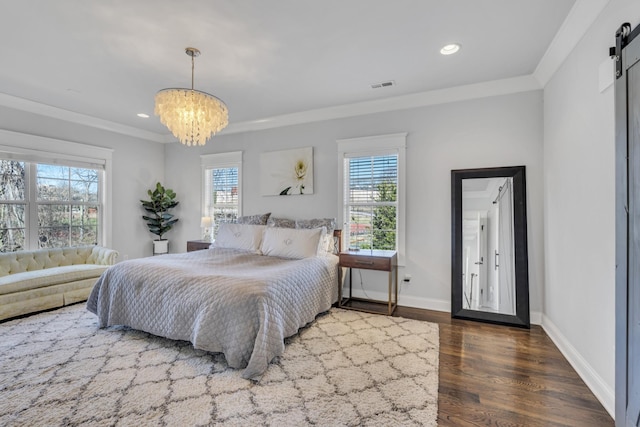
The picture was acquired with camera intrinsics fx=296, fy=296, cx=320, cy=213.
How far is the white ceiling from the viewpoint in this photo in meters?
2.09

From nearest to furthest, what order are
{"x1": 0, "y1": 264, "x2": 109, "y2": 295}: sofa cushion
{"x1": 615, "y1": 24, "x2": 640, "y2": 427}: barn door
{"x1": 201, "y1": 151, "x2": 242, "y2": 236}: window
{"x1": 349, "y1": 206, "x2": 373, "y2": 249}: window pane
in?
{"x1": 615, "y1": 24, "x2": 640, "y2": 427}: barn door → {"x1": 0, "y1": 264, "x2": 109, "y2": 295}: sofa cushion → {"x1": 349, "y1": 206, "x2": 373, "y2": 249}: window pane → {"x1": 201, "y1": 151, "x2": 242, "y2": 236}: window

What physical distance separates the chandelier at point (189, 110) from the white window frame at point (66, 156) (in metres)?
2.66

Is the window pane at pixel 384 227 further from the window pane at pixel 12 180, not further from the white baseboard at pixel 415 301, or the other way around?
the window pane at pixel 12 180

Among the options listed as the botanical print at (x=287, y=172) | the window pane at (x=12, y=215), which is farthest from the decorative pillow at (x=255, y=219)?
the window pane at (x=12, y=215)

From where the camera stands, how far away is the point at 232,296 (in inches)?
87.3

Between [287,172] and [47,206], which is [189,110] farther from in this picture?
[47,206]

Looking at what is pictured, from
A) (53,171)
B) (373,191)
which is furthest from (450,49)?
(53,171)

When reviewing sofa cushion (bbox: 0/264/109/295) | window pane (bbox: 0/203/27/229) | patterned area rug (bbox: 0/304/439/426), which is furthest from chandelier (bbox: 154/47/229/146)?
window pane (bbox: 0/203/27/229)

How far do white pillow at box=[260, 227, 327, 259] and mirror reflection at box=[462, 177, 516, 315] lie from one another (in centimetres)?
169

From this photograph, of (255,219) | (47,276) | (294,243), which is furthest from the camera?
(255,219)

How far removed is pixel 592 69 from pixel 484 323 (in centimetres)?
247

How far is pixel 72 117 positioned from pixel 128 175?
1.12 m

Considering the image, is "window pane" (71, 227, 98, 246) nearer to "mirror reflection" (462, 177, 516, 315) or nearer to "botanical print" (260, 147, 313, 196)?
"botanical print" (260, 147, 313, 196)

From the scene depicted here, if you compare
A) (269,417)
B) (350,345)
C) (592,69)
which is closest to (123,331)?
(269,417)
